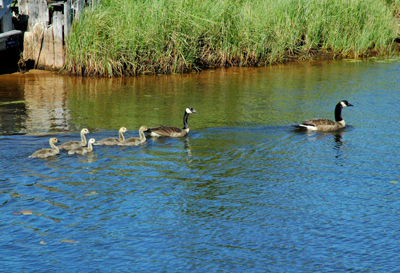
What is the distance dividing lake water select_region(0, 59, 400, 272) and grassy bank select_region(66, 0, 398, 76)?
2221mm

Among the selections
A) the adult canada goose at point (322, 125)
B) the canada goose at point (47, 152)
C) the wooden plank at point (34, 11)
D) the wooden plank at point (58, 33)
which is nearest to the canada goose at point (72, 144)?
the canada goose at point (47, 152)

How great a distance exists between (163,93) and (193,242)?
10517 millimetres

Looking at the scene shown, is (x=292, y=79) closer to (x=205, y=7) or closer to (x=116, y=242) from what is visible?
(x=205, y=7)

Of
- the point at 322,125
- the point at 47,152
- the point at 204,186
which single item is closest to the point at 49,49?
the point at 47,152

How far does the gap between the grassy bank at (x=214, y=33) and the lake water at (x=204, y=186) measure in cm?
222

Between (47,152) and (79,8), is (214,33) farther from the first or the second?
(47,152)

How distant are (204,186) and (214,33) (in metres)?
12.2

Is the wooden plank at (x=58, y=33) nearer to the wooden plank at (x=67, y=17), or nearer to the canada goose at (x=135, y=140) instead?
the wooden plank at (x=67, y=17)

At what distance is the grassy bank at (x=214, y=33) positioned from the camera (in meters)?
19.3

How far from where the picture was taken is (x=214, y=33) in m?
21.0

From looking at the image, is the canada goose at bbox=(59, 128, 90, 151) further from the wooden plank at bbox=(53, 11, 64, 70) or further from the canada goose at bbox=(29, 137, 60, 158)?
the wooden plank at bbox=(53, 11, 64, 70)

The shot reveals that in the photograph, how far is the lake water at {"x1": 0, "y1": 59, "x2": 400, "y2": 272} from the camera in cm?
745

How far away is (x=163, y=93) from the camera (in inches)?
701

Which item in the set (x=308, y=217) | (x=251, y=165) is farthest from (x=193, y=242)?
(x=251, y=165)
